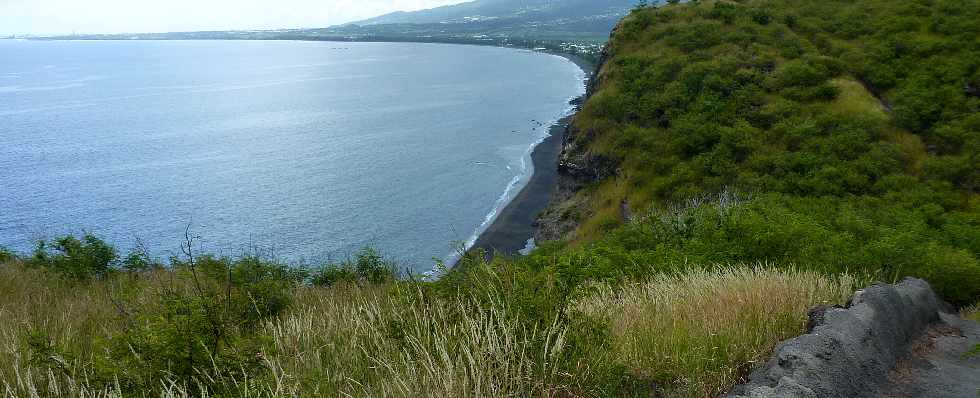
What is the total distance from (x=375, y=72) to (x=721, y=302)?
171091mm

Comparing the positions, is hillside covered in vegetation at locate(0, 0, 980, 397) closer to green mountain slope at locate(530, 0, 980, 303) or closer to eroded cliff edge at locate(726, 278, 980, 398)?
green mountain slope at locate(530, 0, 980, 303)

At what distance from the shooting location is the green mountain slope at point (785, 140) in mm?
15281

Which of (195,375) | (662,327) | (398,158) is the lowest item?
(398,158)

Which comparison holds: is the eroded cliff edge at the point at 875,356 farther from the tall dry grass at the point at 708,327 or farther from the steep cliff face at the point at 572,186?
the steep cliff face at the point at 572,186

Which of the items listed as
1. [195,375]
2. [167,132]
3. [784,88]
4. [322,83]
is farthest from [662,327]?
[322,83]

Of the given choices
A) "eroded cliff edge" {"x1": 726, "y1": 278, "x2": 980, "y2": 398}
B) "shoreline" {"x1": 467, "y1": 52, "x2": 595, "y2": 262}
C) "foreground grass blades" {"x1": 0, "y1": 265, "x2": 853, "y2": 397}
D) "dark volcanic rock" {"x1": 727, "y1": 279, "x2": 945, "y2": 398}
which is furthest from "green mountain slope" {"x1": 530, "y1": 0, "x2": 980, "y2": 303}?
"foreground grass blades" {"x1": 0, "y1": 265, "x2": 853, "y2": 397}

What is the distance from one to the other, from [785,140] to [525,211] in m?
22.7

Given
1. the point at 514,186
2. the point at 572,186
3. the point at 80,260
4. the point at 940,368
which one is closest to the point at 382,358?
the point at 940,368

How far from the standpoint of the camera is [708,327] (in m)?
5.86

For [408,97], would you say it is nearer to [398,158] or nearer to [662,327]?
[398,158]

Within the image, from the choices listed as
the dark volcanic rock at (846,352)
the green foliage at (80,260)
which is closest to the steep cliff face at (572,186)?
the green foliage at (80,260)

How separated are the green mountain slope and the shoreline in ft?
11.7

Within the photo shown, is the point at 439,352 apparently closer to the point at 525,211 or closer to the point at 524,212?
the point at 524,212

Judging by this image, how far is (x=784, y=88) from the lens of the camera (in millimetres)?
41719
